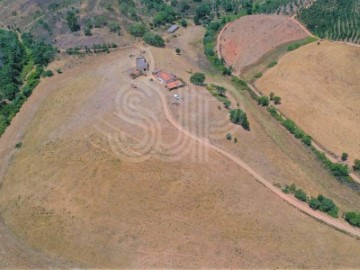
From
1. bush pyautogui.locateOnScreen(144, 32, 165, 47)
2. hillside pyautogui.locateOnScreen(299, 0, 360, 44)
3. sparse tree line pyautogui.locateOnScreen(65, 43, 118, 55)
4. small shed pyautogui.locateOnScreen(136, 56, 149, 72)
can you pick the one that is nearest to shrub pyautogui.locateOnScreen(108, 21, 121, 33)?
sparse tree line pyautogui.locateOnScreen(65, 43, 118, 55)

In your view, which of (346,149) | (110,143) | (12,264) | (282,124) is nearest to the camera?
(12,264)

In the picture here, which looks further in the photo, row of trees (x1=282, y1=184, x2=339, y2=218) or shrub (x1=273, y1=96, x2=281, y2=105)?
shrub (x1=273, y1=96, x2=281, y2=105)

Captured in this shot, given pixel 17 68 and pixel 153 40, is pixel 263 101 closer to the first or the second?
pixel 153 40

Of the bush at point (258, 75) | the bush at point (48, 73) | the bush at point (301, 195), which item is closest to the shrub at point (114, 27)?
the bush at point (48, 73)

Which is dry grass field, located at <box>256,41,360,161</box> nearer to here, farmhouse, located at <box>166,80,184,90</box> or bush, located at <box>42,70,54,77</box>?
farmhouse, located at <box>166,80,184,90</box>

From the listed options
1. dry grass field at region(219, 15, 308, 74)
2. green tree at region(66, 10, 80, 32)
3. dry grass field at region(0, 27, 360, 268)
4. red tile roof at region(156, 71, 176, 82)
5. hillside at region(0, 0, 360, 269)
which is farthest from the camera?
green tree at region(66, 10, 80, 32)

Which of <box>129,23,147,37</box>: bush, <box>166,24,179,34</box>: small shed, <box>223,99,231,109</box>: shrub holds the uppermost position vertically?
<box>166,24,179,34</box>: small shed

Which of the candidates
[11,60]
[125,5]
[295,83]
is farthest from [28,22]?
[295,83]

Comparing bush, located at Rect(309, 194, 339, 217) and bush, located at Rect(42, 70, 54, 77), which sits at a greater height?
bush, located at Rect(42, 70, 54, 77)

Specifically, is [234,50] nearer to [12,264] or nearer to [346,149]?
[346,149]
